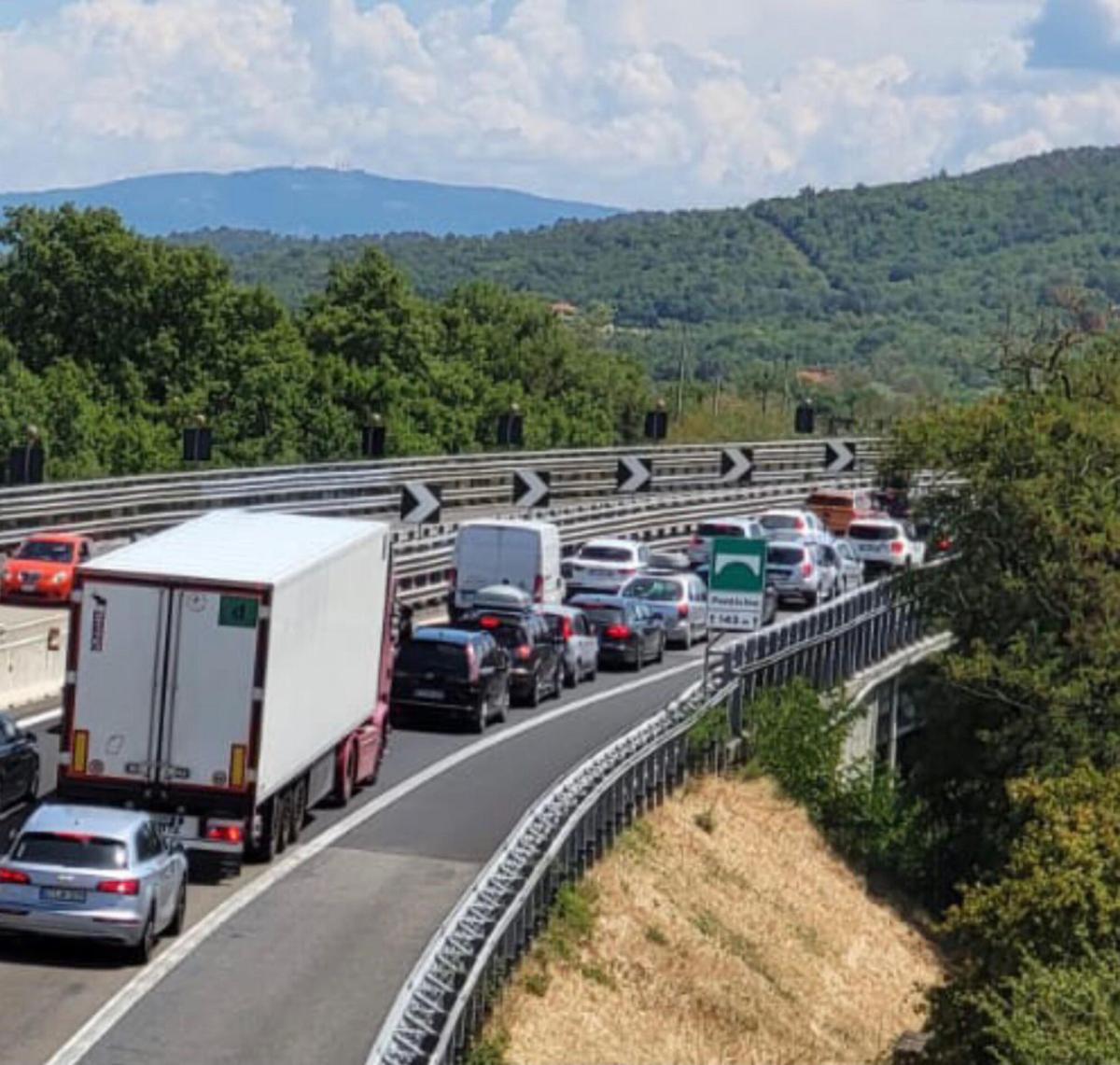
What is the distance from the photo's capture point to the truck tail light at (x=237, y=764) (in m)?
25.7

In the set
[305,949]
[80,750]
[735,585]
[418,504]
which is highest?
[735,585]

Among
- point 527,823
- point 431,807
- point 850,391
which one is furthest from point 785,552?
point 850,391

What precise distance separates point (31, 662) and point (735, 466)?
4829 centimetres

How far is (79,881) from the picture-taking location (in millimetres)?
22125

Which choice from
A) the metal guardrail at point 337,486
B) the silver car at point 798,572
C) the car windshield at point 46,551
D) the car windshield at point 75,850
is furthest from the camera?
the silver car at point 798,572

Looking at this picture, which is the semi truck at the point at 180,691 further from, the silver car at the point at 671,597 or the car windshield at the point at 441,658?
the silver car at the point at 671,597

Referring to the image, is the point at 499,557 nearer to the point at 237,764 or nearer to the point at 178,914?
the point at 237,764

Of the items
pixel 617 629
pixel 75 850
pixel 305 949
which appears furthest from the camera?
pixel 617 629

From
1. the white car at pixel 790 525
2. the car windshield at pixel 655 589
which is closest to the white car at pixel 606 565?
the car windshield at pixel 655 589

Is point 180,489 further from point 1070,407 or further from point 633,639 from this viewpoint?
point 1070,407

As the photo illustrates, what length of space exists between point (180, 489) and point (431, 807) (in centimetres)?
2918

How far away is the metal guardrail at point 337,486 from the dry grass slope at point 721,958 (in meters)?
21.1

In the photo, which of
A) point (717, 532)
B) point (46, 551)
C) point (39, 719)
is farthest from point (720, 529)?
point (39, 719)

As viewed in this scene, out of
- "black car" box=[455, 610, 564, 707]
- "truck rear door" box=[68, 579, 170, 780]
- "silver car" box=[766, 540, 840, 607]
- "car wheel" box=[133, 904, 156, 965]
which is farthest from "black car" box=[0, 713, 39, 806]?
"silver car" box=[766, 540, 840, 607]
